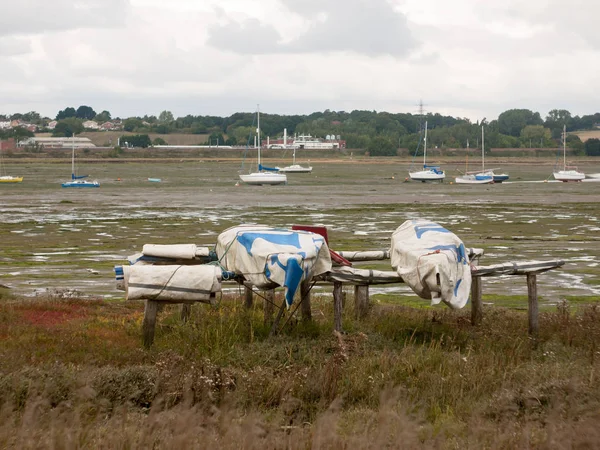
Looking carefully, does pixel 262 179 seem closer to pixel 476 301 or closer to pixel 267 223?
pixel 267 223

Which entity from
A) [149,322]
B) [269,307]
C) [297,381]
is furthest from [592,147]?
[297,381]

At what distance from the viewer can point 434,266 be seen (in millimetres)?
11008

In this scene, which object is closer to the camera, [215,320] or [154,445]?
[154,445]

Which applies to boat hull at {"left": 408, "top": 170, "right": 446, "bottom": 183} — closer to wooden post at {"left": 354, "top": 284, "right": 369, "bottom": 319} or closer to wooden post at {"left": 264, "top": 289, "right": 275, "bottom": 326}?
wooden post at {"left": 354, "top": 284, "right": 369, "bottom": 319}

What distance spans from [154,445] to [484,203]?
2055 inches

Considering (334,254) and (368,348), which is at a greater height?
(334,254)

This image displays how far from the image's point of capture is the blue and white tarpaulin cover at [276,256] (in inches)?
437

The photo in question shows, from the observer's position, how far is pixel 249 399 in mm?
9023

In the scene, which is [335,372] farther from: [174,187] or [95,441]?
[174,187]

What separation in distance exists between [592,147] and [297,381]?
199 meters

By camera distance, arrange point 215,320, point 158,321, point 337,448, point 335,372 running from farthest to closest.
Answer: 1. point 158,321
2. point 215,320
3. point 335,372
4. point 337,448

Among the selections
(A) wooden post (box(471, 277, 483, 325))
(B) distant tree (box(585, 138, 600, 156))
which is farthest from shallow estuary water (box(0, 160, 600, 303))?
(B) distant tree (box(585, 138, 600, 156))

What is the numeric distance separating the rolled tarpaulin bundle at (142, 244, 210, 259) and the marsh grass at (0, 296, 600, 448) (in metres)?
0.85

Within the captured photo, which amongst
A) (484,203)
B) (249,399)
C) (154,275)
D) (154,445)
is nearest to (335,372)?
(249,399)
